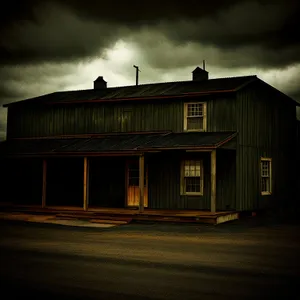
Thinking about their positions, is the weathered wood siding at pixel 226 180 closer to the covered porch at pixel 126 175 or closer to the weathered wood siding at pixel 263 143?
the covered porch at pixel 126 175

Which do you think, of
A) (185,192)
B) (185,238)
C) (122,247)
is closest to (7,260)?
(122,247)

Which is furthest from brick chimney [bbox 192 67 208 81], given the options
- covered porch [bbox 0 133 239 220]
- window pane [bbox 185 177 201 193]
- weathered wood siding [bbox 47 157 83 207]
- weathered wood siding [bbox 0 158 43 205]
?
weathered wood siding [bbox 0 158 43 205]

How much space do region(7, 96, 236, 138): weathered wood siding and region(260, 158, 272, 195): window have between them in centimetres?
355

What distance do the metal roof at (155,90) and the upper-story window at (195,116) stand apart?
0.67 metres

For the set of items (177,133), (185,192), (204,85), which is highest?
(204,85)

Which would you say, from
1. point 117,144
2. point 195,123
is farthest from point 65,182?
point 195,123

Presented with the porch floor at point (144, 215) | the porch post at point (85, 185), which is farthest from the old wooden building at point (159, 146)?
the porch floor at point (144, 215)

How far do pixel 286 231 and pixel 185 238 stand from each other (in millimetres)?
3994

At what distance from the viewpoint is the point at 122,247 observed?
41.7ft

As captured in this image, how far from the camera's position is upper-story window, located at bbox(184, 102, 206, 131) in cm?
2194

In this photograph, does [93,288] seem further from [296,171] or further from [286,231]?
[296,171]

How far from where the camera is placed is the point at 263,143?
23.6 meters

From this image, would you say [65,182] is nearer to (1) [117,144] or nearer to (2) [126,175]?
(2) [126,175]

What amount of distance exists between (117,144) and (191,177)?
3.68 m
